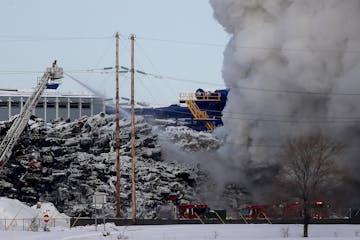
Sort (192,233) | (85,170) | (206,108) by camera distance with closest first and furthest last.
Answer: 1. (192,233)
2. (85,170)
3. (206,108)

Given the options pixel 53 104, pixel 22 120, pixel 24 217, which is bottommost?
pixel 24 217

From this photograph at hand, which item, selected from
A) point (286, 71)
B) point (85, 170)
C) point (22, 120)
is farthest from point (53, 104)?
point (286, 71)

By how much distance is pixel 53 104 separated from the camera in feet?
495

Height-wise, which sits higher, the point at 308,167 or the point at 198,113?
the point at 198,113

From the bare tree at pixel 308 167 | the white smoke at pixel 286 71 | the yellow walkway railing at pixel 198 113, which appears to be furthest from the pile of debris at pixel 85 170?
the bare tree at pixel 308 167

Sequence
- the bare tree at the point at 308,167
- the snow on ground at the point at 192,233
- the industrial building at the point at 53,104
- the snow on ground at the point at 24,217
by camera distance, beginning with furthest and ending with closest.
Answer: the industrial building at the point at 53,104 < the snow on ground at the point at 24,217 < the bare tree at the point at 308,167 < the snow on ground at the point at 192,233

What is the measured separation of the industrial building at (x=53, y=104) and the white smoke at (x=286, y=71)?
203ft

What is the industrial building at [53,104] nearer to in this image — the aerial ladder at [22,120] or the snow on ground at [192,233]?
the aerial ladder at [22,120]

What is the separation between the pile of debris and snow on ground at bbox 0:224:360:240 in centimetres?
2077

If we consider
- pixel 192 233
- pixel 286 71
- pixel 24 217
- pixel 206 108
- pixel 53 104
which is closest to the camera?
pixel 192 233

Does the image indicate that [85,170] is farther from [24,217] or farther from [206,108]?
[206,108]

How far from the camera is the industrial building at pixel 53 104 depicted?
14612 cm

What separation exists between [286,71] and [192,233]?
100.0 ft

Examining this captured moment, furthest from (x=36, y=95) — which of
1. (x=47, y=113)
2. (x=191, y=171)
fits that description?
(x=47, y=113)
